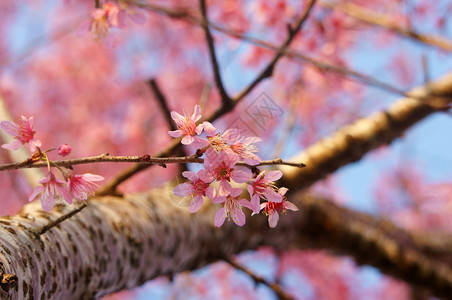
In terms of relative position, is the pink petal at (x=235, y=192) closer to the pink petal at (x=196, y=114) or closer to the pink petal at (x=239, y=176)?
the pink petal at (x=239, y=176)

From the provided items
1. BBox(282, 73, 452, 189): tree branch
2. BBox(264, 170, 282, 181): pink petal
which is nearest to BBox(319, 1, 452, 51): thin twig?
BBox(282, 73, 452, 189): tree branch

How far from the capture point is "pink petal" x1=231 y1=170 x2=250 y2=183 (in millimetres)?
954

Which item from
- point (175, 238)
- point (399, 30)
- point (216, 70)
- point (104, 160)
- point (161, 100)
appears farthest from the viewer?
point (399, 30)

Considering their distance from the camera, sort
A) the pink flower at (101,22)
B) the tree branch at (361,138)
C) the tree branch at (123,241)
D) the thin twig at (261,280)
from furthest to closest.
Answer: the tree branch at (361,138) → the thin twig at (261,280) → the pink flower at (101,22) → the tree branch at (123,241)

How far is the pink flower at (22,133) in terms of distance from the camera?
0.99 m

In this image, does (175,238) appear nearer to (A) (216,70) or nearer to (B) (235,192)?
(A) (216,70)

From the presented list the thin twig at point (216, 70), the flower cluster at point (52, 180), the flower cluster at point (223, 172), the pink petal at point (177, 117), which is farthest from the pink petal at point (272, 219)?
the thin twig at point (216, 70)

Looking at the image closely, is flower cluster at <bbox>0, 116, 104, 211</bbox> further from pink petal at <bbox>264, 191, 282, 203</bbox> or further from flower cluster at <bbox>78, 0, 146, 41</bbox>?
flower cluster at <bbox>78, 0, 146, 41</bbox>

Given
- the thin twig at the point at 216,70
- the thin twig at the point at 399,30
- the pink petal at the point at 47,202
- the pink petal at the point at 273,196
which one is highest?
the thin twig at the point at 399,30

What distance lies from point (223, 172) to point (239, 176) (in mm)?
39

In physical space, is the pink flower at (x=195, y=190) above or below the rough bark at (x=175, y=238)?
below

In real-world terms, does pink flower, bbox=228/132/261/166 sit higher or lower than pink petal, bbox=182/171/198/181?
higher

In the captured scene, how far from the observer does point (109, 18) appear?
1.51m

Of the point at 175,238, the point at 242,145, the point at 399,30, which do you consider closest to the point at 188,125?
the point at 242,145
